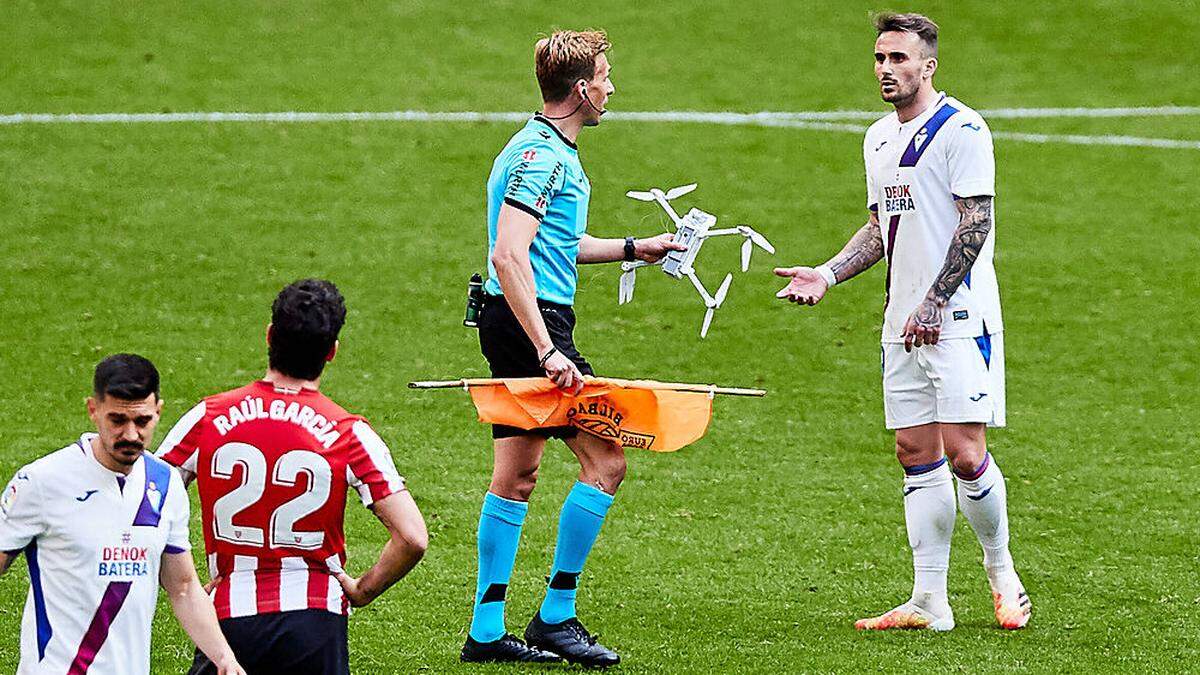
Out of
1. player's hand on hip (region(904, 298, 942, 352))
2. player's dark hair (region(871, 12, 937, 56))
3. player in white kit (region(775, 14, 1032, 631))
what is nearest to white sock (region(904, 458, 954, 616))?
player in white kit (region(775, 14, 1032, 631))

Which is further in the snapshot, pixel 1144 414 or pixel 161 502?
pixel 1144 414

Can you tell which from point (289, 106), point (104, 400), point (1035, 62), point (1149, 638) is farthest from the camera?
point (1035, 62)

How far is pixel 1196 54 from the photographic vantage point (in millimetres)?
16703

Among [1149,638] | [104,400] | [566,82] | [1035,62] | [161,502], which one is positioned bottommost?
[1149,638]

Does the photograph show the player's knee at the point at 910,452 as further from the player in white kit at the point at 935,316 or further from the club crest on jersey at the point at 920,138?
the club crest on jersey at the point at 920,138

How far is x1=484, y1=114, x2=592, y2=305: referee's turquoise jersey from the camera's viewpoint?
18.4 feet

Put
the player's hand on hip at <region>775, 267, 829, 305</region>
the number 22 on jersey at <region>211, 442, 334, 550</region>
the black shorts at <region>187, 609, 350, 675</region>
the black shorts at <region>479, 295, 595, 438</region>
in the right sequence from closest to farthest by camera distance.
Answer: the number 22 on jersey at <region>211, 442, 334, 550</region> → the black shorts at <region>187, 609, 350, 675</region> → the black shorts at <region>479, 295, 595, 438</region> → the player's hand on hip at <region>775, 267, 829, 305</region>

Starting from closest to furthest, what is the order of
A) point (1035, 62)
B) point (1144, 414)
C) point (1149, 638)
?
point (1149, 638), point (1144, 414), point (1035, 62)

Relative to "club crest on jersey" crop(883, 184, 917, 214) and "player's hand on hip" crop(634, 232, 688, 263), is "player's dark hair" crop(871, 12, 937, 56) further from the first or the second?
"player's hand on hip" crop(634, 232, 688, 263)

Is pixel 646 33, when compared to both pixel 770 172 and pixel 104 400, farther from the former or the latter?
pixel 104 400

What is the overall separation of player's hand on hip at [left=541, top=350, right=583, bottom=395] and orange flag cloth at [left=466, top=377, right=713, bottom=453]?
0.16 feet

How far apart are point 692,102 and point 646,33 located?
2.00 meters

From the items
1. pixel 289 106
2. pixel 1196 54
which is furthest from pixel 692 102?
pixel 1196 54

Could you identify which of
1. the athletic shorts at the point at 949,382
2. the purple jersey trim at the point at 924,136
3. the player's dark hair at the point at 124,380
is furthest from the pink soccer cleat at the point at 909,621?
the player's dark hair at the point at 124,380
